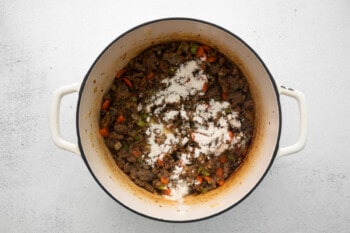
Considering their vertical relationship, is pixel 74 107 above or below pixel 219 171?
below

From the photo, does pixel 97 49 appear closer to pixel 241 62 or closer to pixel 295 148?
pixel 241 62

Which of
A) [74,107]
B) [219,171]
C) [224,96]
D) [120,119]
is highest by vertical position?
[224,96]

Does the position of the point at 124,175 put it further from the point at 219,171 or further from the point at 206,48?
the point at 206,48

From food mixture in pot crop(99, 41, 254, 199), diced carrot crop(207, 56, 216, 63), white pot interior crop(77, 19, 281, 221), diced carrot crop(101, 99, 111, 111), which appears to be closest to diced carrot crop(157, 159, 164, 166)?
food mixture in pot crop(99, 41, 254, 199)

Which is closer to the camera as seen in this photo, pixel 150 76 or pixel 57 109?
pixel 57 109

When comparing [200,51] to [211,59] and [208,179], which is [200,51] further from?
[208,179]

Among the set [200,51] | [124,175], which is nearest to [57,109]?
[124,175]
